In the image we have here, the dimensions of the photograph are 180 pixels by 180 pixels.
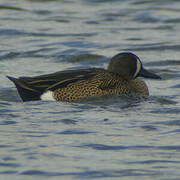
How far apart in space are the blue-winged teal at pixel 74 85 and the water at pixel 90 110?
0.17 m

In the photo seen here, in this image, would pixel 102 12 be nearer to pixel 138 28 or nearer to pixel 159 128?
pixel 138 28

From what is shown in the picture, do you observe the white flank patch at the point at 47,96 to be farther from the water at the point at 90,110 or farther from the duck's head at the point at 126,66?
the duck's head at the point at 126,66

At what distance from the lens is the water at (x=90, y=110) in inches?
222

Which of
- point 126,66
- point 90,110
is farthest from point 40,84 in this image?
point 126,66

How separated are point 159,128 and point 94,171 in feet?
5.79

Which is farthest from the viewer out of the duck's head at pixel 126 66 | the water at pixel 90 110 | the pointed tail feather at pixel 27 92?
the duck's head at pixel 126 66

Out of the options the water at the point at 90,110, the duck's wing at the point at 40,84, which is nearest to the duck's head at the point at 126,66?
the water at the point at 90,110

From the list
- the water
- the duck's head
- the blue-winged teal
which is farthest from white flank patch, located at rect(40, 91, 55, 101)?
the duck's head

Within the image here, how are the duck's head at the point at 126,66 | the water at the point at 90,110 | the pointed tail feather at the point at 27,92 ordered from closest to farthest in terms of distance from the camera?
1. the water at the point at 90,110
2. the pointed tail feather at the point at 27,92
3. the duck's head at the point at 126,66

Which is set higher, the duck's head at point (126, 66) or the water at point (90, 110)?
the duck's head at point (126, 66)

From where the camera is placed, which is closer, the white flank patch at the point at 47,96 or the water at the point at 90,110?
the water at the point at 90,110

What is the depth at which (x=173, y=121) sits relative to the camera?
24.2 feet

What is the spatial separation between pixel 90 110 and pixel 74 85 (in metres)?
0.85

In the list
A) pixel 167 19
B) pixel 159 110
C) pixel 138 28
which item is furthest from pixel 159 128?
pixel 167 19
